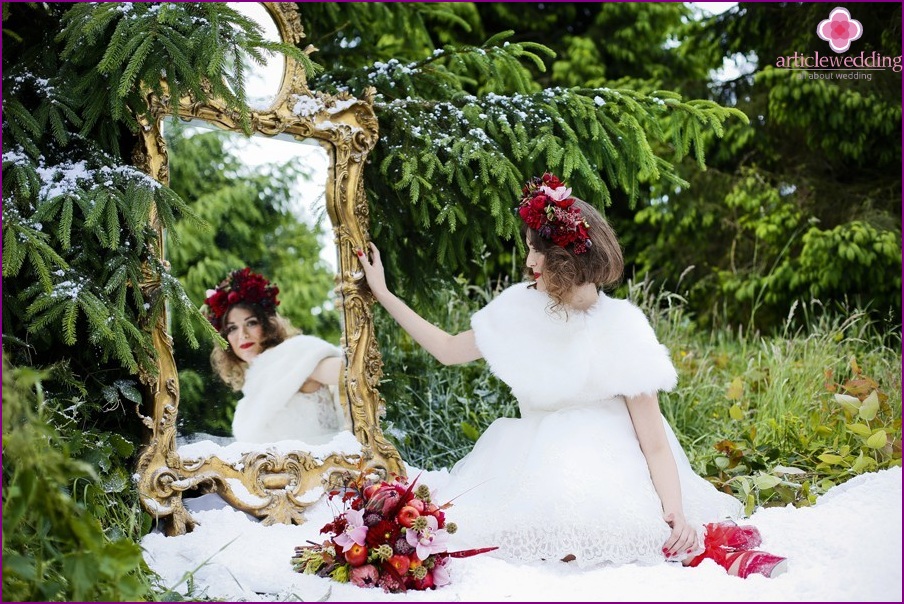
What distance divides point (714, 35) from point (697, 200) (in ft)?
5.08

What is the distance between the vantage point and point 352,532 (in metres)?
2.66

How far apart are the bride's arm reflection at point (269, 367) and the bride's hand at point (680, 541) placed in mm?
1393

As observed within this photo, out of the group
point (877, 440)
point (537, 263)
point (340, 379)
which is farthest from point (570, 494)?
point (877, 440)

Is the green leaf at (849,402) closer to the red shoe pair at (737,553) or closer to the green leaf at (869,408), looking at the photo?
the green leaf at (869,408)

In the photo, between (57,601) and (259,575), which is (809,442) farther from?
(57,601)

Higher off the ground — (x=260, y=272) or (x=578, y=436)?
(x=260, y=272)

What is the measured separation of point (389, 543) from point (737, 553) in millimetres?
1137

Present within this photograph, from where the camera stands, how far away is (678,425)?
4562 mm

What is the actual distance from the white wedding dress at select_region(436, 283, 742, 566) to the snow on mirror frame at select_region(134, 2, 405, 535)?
50 cm

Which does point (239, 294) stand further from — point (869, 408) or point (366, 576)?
point (869, 408)

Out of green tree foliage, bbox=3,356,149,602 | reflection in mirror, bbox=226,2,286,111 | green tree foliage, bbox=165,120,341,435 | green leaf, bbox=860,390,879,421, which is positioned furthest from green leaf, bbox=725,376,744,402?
green tree foliage, bbox=3,356,149,602

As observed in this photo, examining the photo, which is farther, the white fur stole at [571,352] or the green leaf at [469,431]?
the green leaf at [469,431]

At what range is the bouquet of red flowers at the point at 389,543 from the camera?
2.60 metres

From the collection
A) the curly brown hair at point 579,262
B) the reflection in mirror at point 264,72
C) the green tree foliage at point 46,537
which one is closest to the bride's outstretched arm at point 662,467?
the curly brown hair at point 579,262
